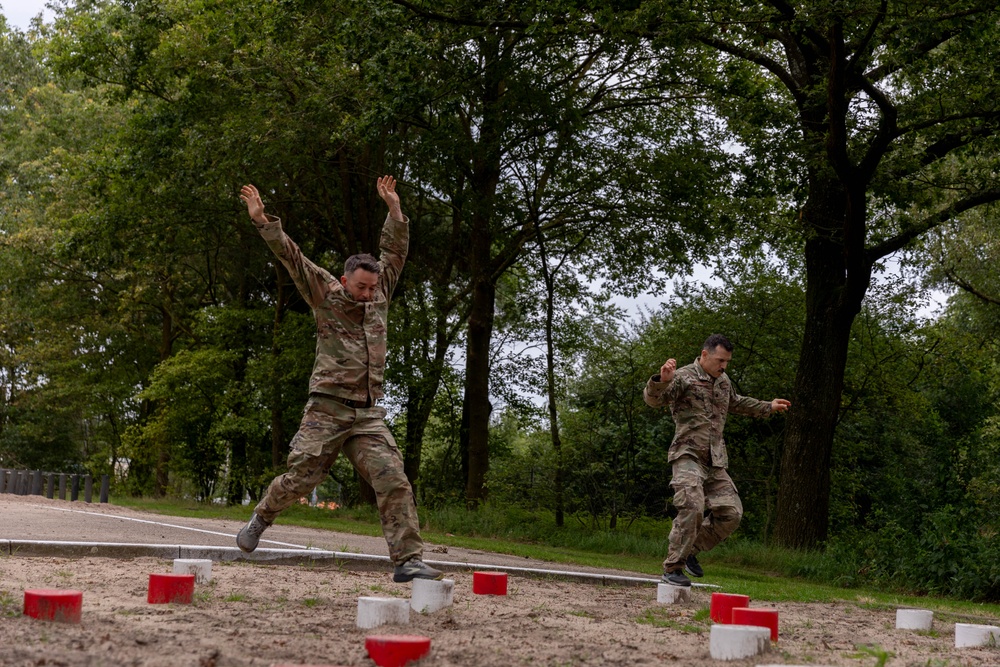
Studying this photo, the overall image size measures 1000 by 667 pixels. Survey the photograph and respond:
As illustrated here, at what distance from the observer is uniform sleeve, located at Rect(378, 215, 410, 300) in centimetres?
813

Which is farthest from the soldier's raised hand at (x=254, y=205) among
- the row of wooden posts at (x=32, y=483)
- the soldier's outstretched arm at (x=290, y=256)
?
the row of wooden posts at (x=32, y=483)

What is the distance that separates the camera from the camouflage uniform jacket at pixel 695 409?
933cm

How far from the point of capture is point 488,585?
7996 mm

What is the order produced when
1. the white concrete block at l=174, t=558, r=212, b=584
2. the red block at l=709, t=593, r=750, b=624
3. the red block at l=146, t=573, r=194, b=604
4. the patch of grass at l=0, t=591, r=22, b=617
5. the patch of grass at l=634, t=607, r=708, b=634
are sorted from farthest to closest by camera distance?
the white concrete block at l=174, t=558, r=212, b=584 → the red block at l=709, t=593, r=750, b=624 → the patch of grass at l=634, t=607, r=708, b=634 → the red block at l=146, t=573, r=194, b=604 → the patch of grass at l=0, t=591, r=22, b=617

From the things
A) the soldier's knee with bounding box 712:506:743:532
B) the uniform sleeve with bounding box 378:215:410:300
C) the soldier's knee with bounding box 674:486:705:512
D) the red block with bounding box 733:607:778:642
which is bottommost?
the red block with bounding box 733:607:778:642

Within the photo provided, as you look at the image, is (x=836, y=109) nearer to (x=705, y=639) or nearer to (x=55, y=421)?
(x=705, y=639)

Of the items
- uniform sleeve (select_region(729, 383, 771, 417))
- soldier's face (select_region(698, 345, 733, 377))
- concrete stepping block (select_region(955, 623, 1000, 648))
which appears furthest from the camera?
uniform sleeve (select_region(729, 383, 771, 417))

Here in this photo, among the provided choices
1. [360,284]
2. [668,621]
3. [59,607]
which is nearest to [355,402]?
[360,284]

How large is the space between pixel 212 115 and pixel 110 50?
312 cm

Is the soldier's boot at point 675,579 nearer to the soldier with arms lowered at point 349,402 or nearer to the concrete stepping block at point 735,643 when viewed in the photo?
the soldier with arms lowered at point 349,402

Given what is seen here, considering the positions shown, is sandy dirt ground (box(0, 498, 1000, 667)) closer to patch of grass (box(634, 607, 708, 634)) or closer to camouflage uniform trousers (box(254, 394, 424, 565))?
patch of grass (box(634, 607, 708, 634))

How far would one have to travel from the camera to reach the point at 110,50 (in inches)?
928

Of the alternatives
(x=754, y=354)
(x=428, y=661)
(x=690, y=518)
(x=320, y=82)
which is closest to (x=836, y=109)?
(x=754, y=354)

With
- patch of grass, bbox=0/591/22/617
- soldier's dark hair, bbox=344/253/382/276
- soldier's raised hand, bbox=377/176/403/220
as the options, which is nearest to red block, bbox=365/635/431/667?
patch of grass, bbox=0/591/22/617
